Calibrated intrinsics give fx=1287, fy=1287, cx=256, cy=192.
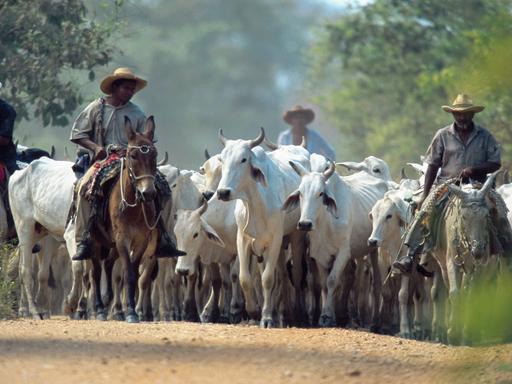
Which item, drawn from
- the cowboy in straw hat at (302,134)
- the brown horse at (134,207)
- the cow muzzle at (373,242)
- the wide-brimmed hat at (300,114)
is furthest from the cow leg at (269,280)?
the wide-brimmed hat at (300,114)

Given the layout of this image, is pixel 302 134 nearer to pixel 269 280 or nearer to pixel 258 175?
pixel 258 175

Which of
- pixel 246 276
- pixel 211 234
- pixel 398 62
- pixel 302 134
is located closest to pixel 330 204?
pixel 246 276

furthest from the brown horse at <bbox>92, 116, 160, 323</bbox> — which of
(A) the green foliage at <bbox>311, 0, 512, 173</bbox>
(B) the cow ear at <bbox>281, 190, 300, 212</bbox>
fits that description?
(A) the green foliage at <bbox>311, 0, 512, 173</bbox>

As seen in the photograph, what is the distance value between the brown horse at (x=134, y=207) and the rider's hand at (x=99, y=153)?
0.57m

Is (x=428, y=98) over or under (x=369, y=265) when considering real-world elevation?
over

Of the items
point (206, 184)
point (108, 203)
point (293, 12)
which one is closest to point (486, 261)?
point (108, 203)

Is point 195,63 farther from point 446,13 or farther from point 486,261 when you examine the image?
point 486,261

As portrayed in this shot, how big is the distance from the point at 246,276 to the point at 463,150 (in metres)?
2.44

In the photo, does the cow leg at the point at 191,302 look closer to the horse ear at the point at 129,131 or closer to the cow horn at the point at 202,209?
the cow horn at the point at 202,209

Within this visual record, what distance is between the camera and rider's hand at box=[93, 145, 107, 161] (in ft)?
39.2

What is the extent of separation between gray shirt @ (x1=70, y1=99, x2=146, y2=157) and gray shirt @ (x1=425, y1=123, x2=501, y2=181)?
279 centimetres

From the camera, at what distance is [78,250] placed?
38.3 ft

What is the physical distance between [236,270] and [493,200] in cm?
398

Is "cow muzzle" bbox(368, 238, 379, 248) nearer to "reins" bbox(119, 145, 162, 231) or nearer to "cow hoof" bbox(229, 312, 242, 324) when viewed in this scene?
"cow hoof" bbox(229, 312, 242, 324)
